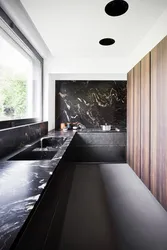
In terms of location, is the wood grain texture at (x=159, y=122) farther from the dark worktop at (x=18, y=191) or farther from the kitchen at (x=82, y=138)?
the dark worktop at (x=18, y=191)

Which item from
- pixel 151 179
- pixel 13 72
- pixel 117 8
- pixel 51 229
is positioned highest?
pixel 117 8

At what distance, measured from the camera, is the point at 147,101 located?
2.43 m

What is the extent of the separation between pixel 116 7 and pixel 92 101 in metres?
2.66

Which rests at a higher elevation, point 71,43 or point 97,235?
point 71,43

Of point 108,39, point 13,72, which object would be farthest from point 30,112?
point 108,39

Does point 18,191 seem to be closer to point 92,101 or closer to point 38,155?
point 38,155

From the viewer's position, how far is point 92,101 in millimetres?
4586

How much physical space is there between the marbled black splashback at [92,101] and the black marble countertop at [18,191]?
125 inches

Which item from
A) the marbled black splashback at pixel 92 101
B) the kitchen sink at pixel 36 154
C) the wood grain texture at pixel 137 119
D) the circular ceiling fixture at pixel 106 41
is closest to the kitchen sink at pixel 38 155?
the kitchen sink at pixel 36 154

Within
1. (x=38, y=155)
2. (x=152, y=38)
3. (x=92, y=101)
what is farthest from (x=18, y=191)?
(x=92, y=101)

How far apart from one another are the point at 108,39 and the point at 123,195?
2571 mm

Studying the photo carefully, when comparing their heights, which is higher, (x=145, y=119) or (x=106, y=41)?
(x=106, y=41)

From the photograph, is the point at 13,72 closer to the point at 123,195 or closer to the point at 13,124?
the point at 13,124

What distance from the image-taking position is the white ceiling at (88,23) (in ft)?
6.56
